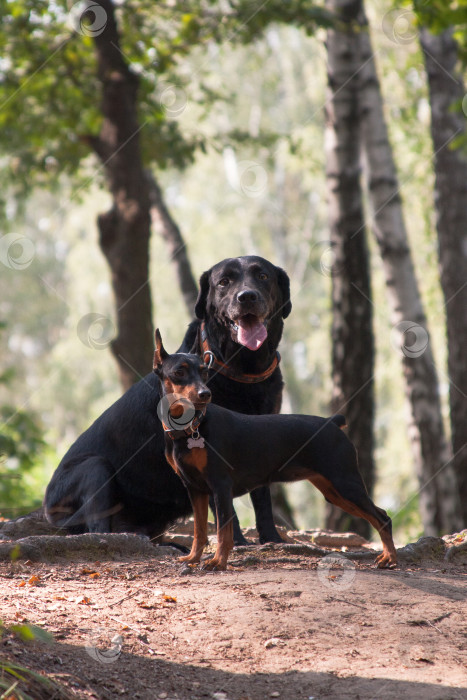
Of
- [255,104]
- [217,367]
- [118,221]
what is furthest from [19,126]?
[255,104]

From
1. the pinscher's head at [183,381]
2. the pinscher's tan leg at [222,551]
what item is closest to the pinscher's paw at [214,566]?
the pinscher's tan leg at [222,551]

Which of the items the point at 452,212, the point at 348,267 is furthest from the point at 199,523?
the point at 452,212

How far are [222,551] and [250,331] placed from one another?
5.22 feet

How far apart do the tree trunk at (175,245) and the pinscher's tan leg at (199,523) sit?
9.13 metres

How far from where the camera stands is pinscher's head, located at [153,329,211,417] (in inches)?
165

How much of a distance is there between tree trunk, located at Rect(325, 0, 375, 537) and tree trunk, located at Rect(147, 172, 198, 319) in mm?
3749

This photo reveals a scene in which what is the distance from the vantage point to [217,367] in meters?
5.63

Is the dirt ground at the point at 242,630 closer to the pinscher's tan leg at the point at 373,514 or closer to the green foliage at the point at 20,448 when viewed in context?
the pinscher's tan leg at the point at 373,514

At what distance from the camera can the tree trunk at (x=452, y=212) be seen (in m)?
10.2

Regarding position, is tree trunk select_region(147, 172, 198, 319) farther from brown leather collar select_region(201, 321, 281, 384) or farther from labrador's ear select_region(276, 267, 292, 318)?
brown leather collar select_region(201, 321, 281, 384)

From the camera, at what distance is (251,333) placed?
5457 mm

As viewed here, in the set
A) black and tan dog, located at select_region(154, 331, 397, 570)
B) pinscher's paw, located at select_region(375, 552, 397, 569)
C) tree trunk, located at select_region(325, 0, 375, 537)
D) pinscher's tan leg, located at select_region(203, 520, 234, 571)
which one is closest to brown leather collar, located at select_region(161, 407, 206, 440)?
black and tan dog, located at select_region(154, 331, 397, 570)

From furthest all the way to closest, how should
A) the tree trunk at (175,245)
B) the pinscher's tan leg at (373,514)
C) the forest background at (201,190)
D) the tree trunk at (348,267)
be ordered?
the tree trunk at (175,245)
the forest background at (201,190)
the tree trunk at (348,267)
the pinscher's tan leg at (373,514)

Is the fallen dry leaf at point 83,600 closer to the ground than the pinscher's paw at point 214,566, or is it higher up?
closer to the ground
